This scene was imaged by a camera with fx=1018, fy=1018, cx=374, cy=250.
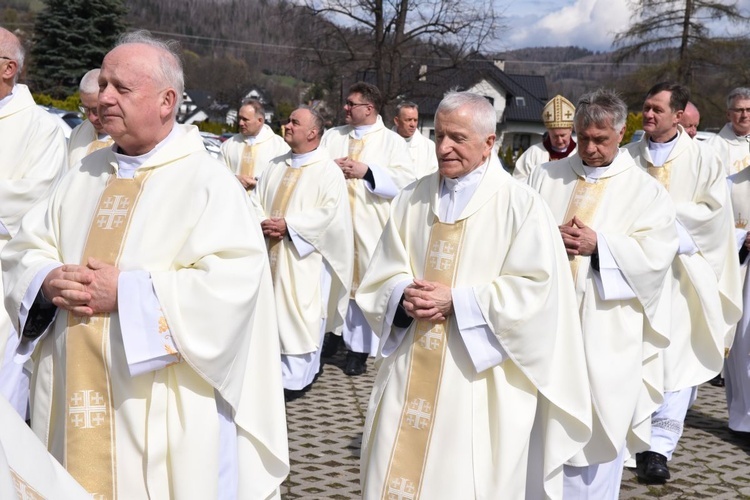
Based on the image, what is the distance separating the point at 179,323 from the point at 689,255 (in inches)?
157

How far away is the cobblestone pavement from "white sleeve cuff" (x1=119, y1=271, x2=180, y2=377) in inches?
86.4

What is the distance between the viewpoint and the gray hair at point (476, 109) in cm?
408

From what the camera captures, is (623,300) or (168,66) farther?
(623,300)

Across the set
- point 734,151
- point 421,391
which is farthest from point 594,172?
point 734,151

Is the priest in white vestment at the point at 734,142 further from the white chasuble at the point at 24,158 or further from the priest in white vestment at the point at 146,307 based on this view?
the priest in white vestment at the point at 146,307

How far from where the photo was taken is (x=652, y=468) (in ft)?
19.8

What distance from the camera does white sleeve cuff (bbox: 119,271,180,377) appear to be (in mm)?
3395

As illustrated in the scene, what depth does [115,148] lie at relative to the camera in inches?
150

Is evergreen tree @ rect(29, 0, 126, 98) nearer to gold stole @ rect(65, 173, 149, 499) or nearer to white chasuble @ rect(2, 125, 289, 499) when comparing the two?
white chasuble @ rect(2, 125, 289, 499)

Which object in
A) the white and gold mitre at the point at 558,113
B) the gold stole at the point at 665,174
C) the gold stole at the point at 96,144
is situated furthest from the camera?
the white and gold mitre at the point at 558,113

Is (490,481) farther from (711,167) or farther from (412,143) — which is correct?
(412,143)

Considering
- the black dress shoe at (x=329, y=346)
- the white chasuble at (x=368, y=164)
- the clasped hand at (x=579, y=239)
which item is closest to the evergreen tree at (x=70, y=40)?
the white chasuble at (x=368, y=164)

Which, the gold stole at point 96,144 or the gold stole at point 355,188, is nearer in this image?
the gold stole at point 96,144

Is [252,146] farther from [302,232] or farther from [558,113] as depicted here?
[558,113]
